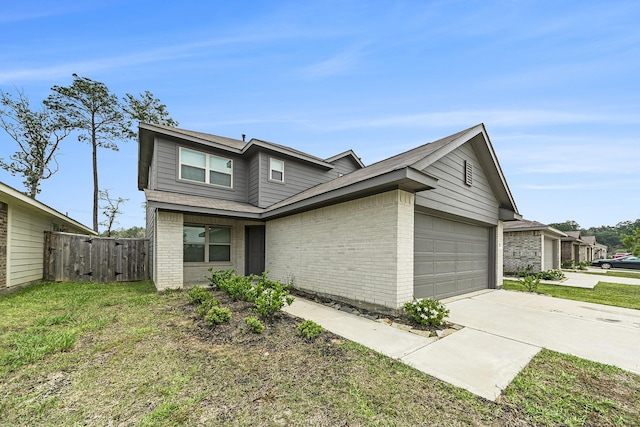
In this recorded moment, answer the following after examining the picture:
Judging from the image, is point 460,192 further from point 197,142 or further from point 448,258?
point 197,142

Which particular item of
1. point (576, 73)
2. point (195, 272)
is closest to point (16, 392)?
point (195, 272)

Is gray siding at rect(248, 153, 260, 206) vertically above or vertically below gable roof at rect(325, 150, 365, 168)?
below

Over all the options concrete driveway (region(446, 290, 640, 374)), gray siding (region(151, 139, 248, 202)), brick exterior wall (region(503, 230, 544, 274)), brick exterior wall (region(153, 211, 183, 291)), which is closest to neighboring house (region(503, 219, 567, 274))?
brick exterior wall (region(503, 230, 544, 274))

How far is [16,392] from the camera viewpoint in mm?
2770

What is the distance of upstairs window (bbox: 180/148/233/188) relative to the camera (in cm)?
1014

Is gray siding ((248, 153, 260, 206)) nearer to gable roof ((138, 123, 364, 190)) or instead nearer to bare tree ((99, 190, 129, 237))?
gable roof ((138, 123, 364, 190))

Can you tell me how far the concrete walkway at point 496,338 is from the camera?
11.1ft

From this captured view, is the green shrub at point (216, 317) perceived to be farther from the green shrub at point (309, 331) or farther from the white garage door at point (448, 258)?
the white garage door at point (448, 258)

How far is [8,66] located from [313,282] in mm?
17691

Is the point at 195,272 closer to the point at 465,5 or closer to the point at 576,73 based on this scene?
the point at 465,5

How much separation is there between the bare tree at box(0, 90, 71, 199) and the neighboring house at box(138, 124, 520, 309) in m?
13.9

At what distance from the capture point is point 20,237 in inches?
325

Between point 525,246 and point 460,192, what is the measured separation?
11.8m

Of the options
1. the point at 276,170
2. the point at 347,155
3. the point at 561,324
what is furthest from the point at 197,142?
the point at 561,324
